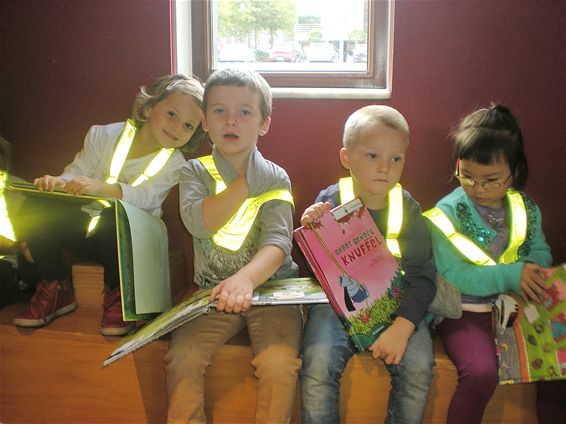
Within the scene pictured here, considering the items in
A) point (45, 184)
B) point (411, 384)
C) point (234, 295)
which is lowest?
point (411, 384)

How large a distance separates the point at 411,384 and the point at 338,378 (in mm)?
181

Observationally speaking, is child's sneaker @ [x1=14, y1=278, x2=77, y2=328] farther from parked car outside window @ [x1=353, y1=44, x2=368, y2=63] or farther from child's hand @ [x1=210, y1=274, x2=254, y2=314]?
parked car outside window @ [x1=353, y1=44, x2=368, y2=63]

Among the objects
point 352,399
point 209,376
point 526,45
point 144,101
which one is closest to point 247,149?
point 144,101

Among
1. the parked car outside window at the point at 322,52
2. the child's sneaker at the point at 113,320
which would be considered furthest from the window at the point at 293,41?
the child's sneaker at the point at 113,320

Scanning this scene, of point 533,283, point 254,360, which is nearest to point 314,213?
point 254,360

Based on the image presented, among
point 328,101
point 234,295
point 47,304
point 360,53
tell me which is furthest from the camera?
point 360,53

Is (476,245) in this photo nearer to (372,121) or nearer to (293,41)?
(372,121)

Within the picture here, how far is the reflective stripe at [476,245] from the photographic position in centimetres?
147

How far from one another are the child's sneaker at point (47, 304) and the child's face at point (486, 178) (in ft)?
4.20

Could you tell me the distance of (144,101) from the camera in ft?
5.96

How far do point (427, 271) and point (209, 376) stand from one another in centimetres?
66

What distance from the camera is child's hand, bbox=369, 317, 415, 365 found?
4.34 ft

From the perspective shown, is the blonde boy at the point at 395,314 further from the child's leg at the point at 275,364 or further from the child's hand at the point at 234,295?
the child's hand at the point at 234,295

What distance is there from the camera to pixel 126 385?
4.93 ft
